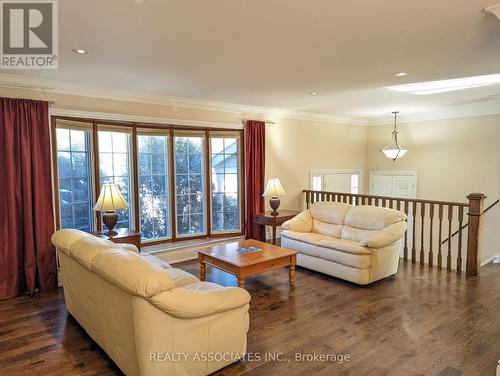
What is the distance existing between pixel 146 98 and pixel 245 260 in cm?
279

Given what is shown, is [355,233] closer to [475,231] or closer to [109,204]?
[475,231]

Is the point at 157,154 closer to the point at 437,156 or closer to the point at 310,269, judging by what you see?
the point at 310,269

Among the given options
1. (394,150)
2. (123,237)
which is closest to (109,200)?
(123,237)

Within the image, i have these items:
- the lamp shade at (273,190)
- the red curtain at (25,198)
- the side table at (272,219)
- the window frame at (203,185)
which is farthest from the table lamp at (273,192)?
the red curtain at (25,198)

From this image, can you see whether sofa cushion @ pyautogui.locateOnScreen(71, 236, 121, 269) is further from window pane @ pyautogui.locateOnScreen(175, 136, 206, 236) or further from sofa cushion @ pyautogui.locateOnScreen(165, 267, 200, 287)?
window pane @ pyautogui.locateOnScreen(175, 136, 206, 236)

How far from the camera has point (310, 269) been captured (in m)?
4.82

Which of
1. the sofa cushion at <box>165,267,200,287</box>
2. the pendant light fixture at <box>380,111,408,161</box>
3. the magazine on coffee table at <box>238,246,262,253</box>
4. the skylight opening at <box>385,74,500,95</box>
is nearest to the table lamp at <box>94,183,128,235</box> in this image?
the sofa cushion at <box>165,267,200,287</box>

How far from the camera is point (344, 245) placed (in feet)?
14.1

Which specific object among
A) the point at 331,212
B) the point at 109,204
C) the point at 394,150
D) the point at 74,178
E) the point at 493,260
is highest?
the point at 394,150

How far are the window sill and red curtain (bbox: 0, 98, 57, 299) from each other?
1.42 metres

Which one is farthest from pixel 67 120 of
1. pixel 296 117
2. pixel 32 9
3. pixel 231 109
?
pixel 296 117

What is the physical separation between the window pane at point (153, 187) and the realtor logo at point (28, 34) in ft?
5.95

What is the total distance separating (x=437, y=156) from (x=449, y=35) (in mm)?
4747

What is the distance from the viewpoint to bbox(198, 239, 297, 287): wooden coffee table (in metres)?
3.78
